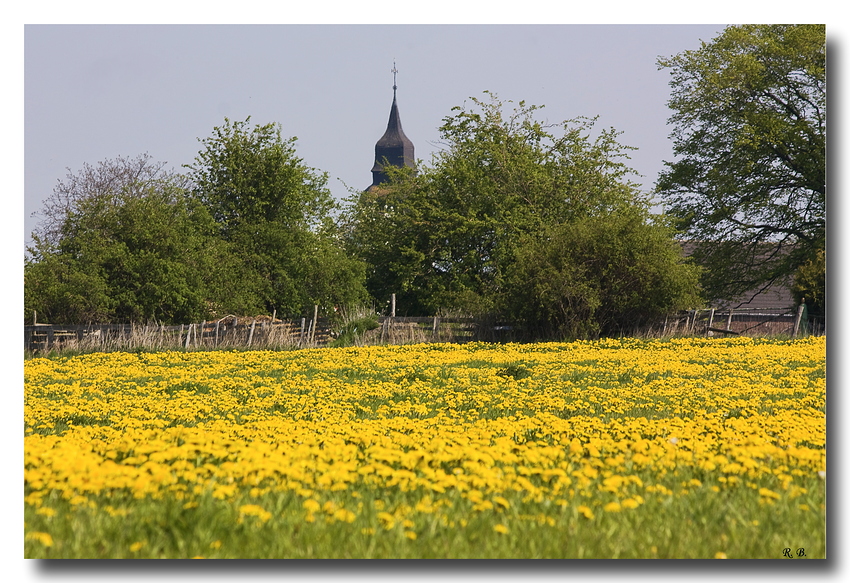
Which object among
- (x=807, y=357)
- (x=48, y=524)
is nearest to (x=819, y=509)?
(x=48, y=524)

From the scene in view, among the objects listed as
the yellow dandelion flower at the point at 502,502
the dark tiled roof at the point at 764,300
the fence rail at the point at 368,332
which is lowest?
the fence rail at the point at 368,332

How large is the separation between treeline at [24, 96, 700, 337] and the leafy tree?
0.05m

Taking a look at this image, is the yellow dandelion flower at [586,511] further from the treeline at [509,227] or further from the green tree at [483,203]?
the green tree at [483,203]

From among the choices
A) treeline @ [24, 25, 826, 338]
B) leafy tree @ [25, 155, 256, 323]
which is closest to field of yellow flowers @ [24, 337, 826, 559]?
treeline @ [24, 25, 826, 338]

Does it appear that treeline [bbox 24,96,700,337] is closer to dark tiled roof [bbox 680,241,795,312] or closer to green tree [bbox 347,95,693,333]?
green tree [bbox 347,95,693,333]

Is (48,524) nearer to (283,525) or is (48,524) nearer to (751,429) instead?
(283,525)

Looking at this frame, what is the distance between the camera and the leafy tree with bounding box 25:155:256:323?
2348 centimetres

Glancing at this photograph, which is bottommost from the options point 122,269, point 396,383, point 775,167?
point 396,383

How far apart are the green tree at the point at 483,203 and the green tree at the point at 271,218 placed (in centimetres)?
229

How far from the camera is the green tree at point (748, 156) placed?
22.2m

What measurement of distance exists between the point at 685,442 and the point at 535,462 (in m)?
1.53

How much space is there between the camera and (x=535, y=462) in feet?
17.3

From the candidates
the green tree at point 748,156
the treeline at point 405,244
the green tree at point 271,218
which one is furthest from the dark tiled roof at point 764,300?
the green tree at point 271,218

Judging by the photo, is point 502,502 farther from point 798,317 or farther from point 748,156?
point 748,156
